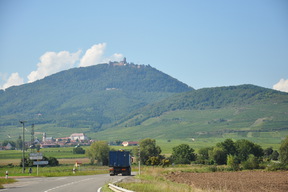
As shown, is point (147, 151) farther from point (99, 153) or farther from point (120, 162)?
point (120, 162)

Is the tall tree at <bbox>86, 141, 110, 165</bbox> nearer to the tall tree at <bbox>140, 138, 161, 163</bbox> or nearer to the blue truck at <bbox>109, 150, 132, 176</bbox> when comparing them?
the tall tree at <bbox>140, 138, 161, 163</bbox>

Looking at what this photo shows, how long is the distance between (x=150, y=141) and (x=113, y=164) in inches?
2689

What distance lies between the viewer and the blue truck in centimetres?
6062

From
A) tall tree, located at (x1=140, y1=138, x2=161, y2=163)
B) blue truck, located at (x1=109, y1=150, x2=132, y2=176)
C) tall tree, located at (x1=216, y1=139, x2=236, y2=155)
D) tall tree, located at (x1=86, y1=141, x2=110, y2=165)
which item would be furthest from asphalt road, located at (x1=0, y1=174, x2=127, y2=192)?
tall tree, located at (x1=216, y1=139, x2=236, y2=155)

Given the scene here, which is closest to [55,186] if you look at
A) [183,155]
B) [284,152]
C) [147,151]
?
[284,152]

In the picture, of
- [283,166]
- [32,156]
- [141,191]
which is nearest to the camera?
[141,191]

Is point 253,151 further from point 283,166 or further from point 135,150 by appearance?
point 283,166

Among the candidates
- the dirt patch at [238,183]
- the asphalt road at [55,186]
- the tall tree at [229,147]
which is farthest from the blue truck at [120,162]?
the tall tree at [229,147]

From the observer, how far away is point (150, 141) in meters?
129

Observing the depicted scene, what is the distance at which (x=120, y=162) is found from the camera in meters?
61.0

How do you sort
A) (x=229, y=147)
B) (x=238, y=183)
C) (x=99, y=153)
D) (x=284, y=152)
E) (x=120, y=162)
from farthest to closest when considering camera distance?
(x=229, y=147) → (x=99, y=153) → (x=284, y=152) → (x=120, y=162) → (x=238, y=183)

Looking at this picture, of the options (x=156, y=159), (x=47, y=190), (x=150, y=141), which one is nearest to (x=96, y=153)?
(x=150, y=141)

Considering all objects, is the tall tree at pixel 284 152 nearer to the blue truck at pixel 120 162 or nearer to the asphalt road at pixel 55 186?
the blue truck at pixel 120 162

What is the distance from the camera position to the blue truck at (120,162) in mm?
60625
